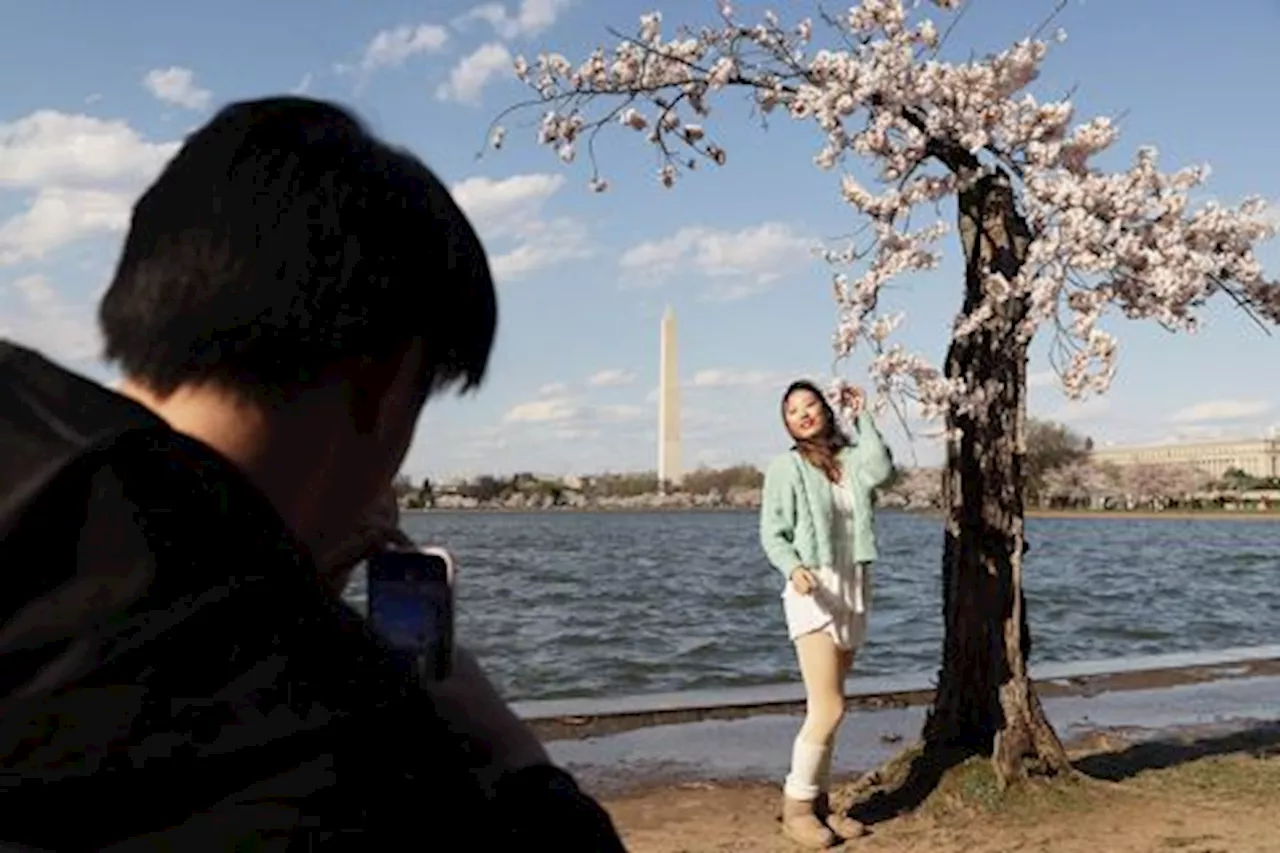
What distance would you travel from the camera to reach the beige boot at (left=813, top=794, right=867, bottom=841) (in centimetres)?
609

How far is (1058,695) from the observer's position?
10352 mm

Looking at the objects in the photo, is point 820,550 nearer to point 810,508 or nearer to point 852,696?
point 810,508

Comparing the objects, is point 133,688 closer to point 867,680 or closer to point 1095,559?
point 867,680

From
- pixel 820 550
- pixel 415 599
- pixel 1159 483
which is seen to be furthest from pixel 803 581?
pixel 1159 483

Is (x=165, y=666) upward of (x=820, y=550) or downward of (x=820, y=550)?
upward

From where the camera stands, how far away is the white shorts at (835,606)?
583 centimetres

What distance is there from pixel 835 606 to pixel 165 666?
531cm

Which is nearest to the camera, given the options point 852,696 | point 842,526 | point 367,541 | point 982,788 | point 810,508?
point 367,541

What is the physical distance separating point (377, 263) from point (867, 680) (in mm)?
10513

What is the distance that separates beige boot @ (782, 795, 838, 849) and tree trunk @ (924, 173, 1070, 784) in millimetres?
1018

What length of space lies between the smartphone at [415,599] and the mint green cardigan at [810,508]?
4.89 meters

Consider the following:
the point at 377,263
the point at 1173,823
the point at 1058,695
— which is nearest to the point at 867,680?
the point at 1058,695

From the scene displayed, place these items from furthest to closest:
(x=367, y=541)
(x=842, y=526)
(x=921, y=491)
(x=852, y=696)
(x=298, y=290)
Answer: (x=852, y=696) < (x=921, y=491) < (x=842, y=526) < (x=367, y=541) < (x=298, y=290)

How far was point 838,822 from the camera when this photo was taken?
243 inches
